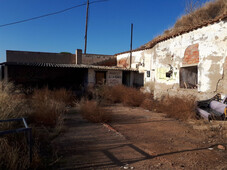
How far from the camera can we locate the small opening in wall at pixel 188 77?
25.3 feet

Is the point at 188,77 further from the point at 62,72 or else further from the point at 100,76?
the point at 62,72

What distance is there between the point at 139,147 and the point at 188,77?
593 cm

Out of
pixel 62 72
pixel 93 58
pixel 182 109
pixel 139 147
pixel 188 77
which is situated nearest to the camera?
pixel 139 147

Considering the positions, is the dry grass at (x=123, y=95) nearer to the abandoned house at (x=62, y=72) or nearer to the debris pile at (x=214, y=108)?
the abandoned house at (x=62, y=72)

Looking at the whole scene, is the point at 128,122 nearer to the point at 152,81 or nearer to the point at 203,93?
the point at 203,93

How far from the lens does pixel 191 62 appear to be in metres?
7.00

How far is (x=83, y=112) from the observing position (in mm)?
5930

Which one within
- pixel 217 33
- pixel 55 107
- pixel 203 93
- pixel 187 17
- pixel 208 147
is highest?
pixel 187 17

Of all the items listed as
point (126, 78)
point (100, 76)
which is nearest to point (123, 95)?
point (100, 76)

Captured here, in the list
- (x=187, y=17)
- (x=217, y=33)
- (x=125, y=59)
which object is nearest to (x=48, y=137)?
(x=217, y=33)

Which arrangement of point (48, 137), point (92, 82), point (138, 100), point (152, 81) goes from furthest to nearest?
point (92, 82), point (152, 81), point (138, 100), point (48, 137)

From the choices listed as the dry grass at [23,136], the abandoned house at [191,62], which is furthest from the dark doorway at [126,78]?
the dry grass at [23,136]

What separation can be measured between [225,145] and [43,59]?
47.2ft

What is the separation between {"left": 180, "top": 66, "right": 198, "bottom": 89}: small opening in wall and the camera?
7703 millimetres
